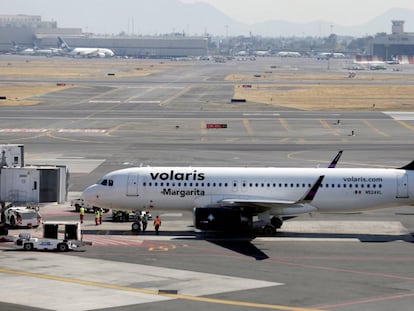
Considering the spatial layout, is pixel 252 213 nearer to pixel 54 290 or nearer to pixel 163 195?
pixel 163 195

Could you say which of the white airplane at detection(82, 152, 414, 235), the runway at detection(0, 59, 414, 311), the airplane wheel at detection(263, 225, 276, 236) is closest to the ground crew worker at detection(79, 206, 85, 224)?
the runway at detection(0, 59, 414, 311)

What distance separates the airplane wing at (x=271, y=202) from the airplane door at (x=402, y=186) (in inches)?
213

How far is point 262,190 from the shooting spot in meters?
66.4

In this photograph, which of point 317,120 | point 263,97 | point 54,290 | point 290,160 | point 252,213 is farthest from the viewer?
point 263,97

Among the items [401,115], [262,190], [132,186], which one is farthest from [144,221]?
[401,115]

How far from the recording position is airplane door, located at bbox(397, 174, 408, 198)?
6569 centimetres

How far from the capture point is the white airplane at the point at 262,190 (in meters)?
65.9

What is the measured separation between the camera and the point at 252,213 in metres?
65.7

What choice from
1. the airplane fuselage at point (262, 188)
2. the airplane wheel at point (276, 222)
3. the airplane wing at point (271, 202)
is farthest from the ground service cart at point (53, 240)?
the airplane wheel at point (276, 222)

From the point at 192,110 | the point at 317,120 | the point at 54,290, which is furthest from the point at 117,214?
the point at 192,110

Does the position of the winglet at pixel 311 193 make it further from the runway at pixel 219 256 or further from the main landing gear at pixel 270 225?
the main landing gear at pixel 270 225

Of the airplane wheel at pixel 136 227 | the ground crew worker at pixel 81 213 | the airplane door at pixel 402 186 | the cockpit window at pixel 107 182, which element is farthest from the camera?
the ground crew worker at pixel 81 213

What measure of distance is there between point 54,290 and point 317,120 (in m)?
106

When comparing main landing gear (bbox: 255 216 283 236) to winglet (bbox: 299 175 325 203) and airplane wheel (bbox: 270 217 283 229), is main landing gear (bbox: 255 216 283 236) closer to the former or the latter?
airplane wheel (bbox: 270 217 283 229)
